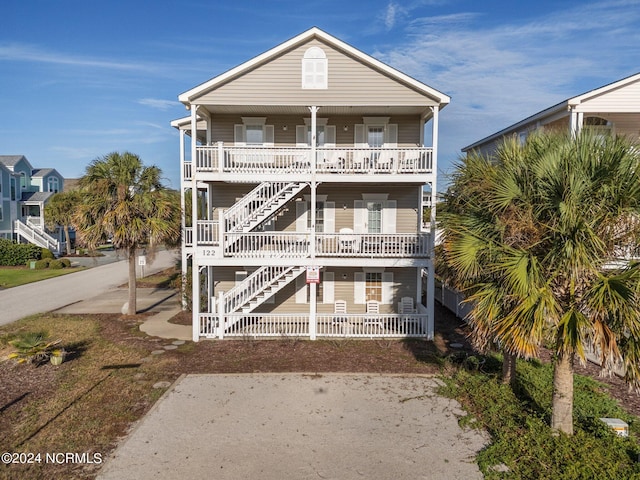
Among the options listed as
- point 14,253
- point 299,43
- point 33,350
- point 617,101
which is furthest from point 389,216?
point 14,253

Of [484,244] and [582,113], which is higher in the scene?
[582,113]

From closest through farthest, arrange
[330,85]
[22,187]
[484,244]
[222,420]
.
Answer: [484,244] → [222,420] → [330,85] → [22,187]

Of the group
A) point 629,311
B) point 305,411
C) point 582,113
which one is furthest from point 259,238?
point 582,113

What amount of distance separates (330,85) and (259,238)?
586cm

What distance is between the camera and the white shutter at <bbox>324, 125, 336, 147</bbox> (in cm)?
1658

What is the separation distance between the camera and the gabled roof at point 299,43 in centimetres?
1417

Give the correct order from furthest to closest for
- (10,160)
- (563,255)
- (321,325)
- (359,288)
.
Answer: (10,160) → (359,288) → (321,325) → (563,255)

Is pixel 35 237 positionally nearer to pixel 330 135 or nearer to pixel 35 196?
pixel 35 196

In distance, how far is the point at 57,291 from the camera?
23.7 meters

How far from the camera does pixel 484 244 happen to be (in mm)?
7836

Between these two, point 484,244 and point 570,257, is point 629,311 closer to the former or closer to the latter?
point 570,257

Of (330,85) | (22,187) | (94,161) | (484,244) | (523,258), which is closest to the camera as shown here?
(523,258)

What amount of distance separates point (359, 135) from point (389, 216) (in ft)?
11.2

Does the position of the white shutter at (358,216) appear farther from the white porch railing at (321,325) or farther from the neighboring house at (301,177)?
the white porch railing at (321,325)
